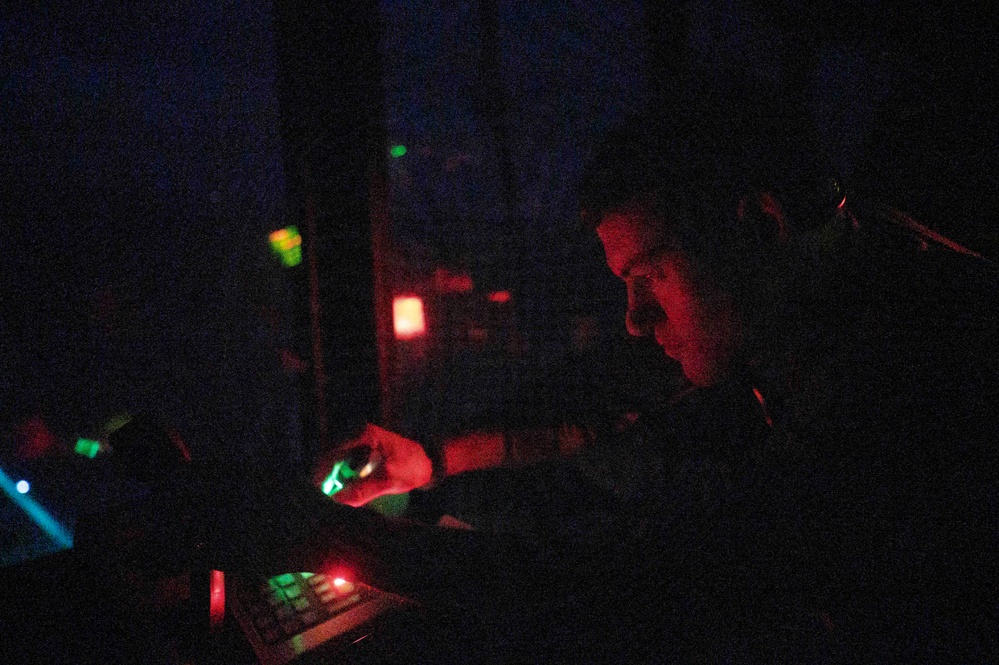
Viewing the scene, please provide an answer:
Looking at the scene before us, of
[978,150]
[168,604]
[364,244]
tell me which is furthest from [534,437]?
[978,150]

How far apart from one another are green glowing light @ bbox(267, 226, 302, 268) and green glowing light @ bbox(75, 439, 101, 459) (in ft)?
2.14

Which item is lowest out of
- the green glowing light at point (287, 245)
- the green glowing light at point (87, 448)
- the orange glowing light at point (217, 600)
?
the orange glowing light at point (217, 600)

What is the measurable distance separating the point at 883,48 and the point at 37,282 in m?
3.31

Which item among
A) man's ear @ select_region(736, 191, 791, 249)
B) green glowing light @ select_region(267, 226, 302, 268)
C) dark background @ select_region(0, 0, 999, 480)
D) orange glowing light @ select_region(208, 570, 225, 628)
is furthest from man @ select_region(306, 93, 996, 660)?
green glowing light @ select_region(267, 226, 302, 268)

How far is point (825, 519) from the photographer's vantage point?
733 millimetres

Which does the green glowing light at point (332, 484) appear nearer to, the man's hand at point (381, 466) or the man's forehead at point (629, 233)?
the man's hand at point (381, 466)

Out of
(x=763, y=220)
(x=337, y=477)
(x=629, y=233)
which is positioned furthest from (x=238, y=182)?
(x=763, y=220)

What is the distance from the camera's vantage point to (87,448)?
1147mm

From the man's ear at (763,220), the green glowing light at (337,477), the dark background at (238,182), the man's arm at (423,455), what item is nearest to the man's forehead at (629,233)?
the man's ear at (763,220)

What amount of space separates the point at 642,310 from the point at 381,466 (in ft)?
2.25

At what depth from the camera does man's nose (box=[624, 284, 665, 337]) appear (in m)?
1.20

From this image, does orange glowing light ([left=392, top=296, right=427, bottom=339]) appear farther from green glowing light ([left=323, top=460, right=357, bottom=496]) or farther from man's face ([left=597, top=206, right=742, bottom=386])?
man's face ([left=597, top=206, right=742, bottom=386])

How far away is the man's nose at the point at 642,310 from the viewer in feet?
3.95

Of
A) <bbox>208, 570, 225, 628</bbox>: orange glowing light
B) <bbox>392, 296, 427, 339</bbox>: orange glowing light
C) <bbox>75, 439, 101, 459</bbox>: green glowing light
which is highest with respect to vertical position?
<bbox>392, 296, 427, 339</bbox>: orange glowing light
